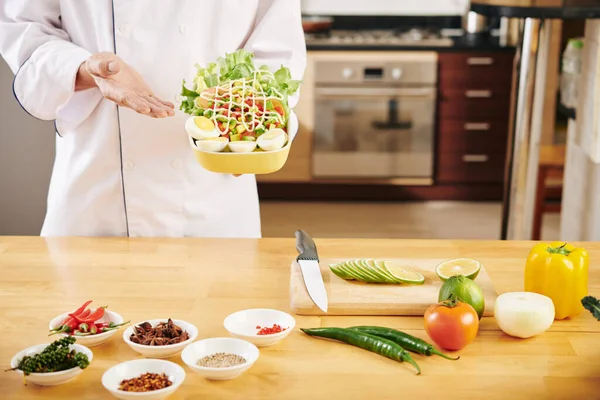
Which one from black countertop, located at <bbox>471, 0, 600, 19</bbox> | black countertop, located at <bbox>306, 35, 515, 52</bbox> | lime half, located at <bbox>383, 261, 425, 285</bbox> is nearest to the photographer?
lime half, located at <bbox>383, 261, 425, 285</bbox>

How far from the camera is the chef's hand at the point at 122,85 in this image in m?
1.74

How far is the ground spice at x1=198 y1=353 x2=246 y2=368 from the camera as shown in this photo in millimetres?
1332

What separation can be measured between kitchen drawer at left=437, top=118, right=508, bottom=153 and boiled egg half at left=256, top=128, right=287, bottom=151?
11.1ft

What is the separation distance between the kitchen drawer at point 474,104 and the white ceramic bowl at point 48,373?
3.87 metres

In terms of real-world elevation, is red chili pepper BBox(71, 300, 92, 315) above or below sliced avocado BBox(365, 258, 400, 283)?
below

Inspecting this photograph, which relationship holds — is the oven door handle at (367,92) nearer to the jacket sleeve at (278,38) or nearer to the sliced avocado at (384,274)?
the jacket sleeve at (278,38)

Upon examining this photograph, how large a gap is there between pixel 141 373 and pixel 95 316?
21 centimetres

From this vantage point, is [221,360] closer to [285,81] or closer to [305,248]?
[305,248]

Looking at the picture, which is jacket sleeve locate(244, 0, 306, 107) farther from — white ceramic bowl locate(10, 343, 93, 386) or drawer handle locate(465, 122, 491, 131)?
drawer handle locate(465, 122, 491, 131)

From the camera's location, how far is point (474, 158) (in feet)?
16.5

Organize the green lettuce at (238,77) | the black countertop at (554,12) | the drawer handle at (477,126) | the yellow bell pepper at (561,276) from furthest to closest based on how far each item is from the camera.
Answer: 1. the drawer handle at (477,126)
2. the black countertop at (554,12)
3. the green lettuce at (238,77)
4. the yellow bell pepper at (561,276)

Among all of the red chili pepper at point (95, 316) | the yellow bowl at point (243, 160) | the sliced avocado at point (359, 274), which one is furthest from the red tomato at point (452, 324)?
the red chili pepper at point (95, 316)

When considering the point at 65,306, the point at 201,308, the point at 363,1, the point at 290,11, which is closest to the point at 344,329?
the point at 201,308

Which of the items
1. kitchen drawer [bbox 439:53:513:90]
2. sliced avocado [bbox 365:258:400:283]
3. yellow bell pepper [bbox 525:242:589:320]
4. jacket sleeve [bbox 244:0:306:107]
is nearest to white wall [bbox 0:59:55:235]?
jacket sleeve [bbox 244:0:306:107]
